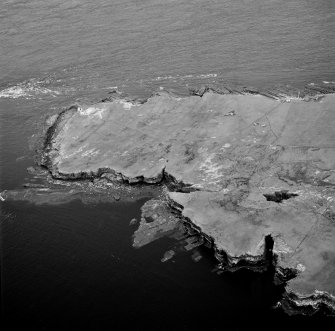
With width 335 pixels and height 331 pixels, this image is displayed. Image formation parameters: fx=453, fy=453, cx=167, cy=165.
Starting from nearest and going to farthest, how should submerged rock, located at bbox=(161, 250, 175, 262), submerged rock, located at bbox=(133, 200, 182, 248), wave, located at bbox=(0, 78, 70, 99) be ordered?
submerged rock, located at bbox=(161, 250, 175, 262)
submerged rock, located at bbox=(133, 200, 182, 248)
wave, located at bbox=(0, 78, 70, 99)

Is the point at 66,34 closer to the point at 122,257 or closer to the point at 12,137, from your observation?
the point at 12,137

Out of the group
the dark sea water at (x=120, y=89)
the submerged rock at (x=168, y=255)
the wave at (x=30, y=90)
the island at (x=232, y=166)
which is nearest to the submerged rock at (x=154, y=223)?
the island at (x=232, y=166)

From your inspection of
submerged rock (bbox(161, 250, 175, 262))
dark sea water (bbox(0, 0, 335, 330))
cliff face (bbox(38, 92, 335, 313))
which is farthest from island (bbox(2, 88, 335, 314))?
submerged rock (bbox(161, 250, 175, 262))

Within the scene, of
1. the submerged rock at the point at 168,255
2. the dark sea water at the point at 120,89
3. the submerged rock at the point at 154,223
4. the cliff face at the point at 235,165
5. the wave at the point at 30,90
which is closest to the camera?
Result: the dark sea water at the point at 120,89

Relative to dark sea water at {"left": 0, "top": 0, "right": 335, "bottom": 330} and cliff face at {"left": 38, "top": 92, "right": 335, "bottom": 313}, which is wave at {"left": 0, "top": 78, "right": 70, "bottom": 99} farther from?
cliff face at {"left": 38, "top": 92, "right": 335, "bottom": 313}

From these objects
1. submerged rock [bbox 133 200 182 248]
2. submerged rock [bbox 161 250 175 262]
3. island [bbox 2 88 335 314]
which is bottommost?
submerged rock [bbox 161 250 175 262]

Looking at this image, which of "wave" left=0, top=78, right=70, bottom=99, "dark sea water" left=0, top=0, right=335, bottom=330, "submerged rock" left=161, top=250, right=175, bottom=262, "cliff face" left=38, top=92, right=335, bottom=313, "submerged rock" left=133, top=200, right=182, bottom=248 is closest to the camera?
"dark sea water" left=0, top=0, right=335, bottom=330

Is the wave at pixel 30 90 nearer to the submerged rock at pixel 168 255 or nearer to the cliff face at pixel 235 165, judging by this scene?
the cliff face at pixel 235 165
